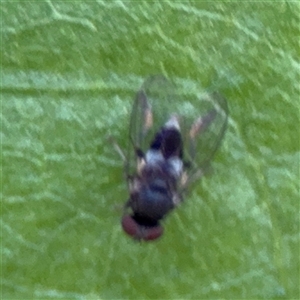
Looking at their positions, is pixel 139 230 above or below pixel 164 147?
below

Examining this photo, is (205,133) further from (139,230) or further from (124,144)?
(139,230)

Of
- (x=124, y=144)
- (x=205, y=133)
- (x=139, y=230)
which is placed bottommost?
(x=139, y=230)

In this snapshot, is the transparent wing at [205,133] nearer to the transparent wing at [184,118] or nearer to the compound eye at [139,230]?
the transparent wing at [184,118]

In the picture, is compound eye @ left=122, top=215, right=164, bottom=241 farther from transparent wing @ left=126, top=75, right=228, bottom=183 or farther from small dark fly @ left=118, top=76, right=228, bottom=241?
transparent wing @ left=126, top=75, right=228, bottom=183

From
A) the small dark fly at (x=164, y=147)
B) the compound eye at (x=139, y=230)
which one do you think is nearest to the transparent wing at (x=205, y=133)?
the small dark fly at (x=164, y=147)

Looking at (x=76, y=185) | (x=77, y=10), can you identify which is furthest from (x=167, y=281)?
(x=77, y=10)

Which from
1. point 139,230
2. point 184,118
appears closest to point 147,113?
point 184,118
